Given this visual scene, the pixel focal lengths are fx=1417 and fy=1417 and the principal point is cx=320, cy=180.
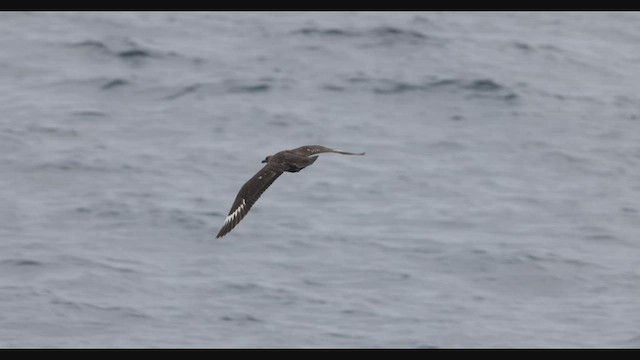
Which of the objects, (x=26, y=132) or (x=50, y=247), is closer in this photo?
(x=50, y=247)

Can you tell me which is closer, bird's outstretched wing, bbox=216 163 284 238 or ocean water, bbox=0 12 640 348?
bird's outstretched wing, bbox=216 163 284 238

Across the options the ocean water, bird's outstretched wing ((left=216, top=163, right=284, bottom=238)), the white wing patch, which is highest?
bird's outstretched wing ((left=216, top=163, right=284, bottom=238))

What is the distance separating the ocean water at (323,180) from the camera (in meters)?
22.4

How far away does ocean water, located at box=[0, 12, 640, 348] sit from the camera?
22.4 m

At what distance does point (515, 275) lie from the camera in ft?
79.8

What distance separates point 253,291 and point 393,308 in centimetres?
227

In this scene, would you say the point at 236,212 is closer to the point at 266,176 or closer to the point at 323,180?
the point at 266,176

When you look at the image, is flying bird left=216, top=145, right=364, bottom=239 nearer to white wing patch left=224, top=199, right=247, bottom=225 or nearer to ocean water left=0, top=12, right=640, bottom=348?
white wing patch left=224, top=199, right=247, bottom=225

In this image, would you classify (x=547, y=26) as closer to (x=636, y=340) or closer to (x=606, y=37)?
(x=606, y=37)

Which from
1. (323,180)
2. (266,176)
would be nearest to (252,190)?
(266,176)

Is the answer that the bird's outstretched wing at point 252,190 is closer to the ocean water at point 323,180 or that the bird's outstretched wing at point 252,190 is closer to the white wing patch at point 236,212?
the white wing patch at point 236,212

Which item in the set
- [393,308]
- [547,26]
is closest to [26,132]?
[393,308]

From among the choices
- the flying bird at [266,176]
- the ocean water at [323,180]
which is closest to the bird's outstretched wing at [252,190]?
the flying bird at [266,176]

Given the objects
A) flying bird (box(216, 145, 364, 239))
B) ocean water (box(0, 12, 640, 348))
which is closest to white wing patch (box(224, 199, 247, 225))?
flying bird (box(216, 145, 364, 239))
